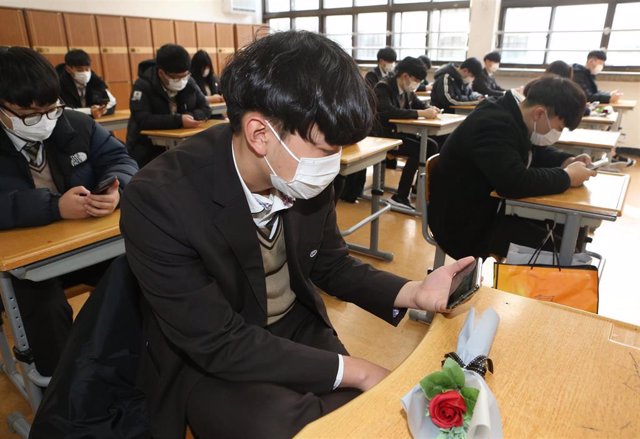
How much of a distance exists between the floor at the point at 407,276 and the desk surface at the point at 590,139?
703mm

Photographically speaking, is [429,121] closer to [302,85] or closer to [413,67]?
A: [413,67]

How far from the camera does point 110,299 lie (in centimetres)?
86

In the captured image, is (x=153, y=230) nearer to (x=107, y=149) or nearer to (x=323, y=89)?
(x=323, y=89)

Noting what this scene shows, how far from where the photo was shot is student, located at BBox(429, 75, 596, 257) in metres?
1.80

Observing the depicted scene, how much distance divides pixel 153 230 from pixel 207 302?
0.57 ft

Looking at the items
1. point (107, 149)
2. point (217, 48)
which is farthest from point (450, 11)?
point (107, 149)

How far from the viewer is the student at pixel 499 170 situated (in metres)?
1.80

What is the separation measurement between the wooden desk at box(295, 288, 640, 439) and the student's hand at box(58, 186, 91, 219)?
42.5 inches

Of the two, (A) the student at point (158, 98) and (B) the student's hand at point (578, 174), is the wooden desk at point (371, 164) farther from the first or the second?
(A) the student at point (158, 98)

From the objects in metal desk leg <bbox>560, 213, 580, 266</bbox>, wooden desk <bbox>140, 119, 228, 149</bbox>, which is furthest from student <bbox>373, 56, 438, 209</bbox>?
metal desk leg <bbox>560, 213, 580, 266</bbox>

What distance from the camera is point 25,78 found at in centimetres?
136

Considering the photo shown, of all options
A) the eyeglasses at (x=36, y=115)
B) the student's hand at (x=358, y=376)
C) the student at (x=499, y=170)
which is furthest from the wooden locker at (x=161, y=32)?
the student's hand at (x=358, y=376)

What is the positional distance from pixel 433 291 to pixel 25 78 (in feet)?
4.37

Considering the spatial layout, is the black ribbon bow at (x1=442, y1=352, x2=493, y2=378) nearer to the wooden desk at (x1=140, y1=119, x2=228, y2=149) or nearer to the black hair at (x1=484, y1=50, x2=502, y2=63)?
the wooden desk at (x1=140, y1=119, x2=228, y2=149)
